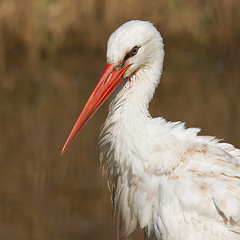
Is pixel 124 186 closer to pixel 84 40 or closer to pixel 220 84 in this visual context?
pixel 220 84

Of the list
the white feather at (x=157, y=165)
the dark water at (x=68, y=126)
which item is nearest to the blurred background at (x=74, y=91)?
the dark water at (x=68, y=126)

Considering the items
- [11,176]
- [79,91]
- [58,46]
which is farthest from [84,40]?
[11,176]

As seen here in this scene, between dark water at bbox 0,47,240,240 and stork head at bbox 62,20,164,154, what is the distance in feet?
9.16

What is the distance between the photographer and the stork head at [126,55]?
4.13 metres

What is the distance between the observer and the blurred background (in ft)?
24.4

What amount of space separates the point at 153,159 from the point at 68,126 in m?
5.48

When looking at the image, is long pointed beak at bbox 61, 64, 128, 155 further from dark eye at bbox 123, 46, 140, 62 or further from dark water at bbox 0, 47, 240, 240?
dark water at bbox 0, 47, 240, 240

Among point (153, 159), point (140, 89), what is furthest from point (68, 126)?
point (153, 159)

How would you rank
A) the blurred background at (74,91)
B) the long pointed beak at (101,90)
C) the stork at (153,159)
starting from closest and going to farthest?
the stork at (153,159), the long pointed beak at (101,90), the blurred background at (74,91)

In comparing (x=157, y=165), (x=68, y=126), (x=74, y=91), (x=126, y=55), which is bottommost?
(x=157, y=165)

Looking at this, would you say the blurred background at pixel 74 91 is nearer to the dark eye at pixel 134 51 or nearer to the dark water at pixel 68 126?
the dark water at pixel 68 126

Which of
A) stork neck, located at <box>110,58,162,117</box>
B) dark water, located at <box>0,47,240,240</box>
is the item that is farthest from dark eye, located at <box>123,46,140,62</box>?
dark water, located at <box>0,47,240,240</box>

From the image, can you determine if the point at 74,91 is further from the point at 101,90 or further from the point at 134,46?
the point at 134,46

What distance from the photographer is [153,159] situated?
4262 mm
